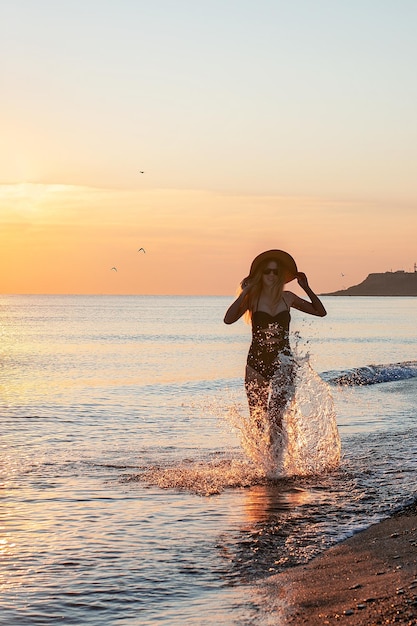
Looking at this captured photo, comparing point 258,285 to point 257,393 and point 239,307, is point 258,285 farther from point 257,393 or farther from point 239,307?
point 257,393

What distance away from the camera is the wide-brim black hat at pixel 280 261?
31.8 feet

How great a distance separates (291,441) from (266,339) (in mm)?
1367

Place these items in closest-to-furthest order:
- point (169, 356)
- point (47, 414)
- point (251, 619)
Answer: point (251, 619)
point (47, 414)
point (169, 356)

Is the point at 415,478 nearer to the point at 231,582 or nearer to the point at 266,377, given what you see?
the point at 266,377

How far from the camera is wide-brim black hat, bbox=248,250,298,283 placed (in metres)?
9.70

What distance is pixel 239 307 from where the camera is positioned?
32.0ft

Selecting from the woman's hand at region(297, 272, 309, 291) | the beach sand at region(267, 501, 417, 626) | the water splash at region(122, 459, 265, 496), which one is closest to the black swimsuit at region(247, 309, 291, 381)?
the woman's hand at region(297, 272, 309, 291)

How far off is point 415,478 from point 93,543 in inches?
163

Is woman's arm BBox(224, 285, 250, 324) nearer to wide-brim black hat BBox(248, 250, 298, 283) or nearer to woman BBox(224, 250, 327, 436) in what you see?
woman BBox(224, 250, 327, 436)

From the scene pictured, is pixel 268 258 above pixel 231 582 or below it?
above

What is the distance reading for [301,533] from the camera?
299 inches

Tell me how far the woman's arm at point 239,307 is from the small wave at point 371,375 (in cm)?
1701

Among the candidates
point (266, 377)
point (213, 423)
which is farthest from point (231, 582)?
point (213, 423)

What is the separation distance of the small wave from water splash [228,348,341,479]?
49.6 feet
